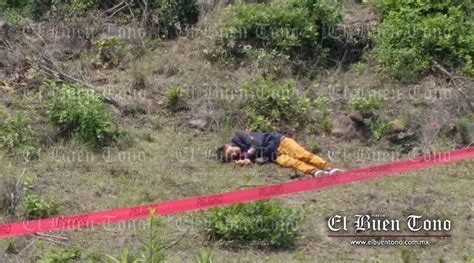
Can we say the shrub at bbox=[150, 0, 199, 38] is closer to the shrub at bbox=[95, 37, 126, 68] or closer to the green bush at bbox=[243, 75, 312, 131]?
the shrub at bbox=[95, 37, 126, 68]

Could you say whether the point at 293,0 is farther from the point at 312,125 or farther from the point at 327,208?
the point at 327,208

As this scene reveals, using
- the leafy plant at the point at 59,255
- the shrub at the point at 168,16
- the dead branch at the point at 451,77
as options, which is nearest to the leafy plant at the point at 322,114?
the dead branch at the point at 451,77

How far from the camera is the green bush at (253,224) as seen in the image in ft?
25.0

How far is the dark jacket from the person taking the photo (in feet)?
34.1

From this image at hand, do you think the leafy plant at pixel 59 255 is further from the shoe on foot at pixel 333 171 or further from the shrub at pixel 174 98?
the shrub at pixel 174 98

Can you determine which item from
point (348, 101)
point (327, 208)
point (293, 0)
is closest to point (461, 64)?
point (348, 101)

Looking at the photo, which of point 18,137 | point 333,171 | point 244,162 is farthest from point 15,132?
point 333,171

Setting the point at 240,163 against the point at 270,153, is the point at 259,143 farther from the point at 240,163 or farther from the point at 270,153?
the point at 240,163

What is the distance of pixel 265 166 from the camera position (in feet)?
34.0

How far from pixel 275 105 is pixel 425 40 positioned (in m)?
2.34

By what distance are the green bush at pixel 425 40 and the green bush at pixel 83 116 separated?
398cm

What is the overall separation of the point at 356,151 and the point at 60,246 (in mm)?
4427

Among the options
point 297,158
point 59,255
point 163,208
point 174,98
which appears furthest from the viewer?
point 174,98

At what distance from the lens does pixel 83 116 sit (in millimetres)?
10516
